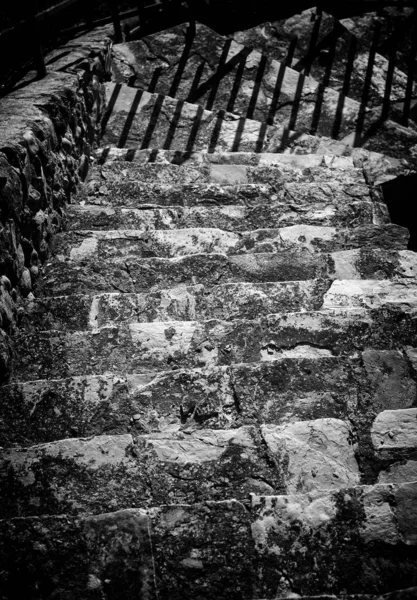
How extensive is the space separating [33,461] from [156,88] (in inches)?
154

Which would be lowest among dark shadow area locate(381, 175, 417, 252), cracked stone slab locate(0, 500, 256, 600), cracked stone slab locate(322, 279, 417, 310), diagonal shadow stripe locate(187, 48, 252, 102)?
dark shadow area locate(381, 175, 417, 252)

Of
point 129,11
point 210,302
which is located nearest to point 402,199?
point 210,302

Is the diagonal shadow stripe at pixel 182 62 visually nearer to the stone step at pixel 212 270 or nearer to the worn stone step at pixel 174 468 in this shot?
the stone step at pixel 212 270

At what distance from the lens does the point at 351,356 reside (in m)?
1.78

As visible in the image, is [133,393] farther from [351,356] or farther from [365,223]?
[365,223]

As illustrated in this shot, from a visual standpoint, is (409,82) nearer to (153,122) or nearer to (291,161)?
(291,161)

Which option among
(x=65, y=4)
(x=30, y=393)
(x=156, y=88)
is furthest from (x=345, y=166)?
(x=30, y=393)

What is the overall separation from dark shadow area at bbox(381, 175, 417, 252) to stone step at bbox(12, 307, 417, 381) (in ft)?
4.92

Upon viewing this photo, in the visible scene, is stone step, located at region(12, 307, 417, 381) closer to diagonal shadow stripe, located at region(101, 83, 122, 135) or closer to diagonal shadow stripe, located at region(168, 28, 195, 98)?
diagonal shadow stripe, located at region(101, 83, 122, 135)

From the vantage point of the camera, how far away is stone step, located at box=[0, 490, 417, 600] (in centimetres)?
120

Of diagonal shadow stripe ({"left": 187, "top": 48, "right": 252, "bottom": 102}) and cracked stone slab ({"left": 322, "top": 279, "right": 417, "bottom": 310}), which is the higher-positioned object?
diagonal shadow stripe ({"left": 187, "top": 48, "right": 252, "bottom": 102})

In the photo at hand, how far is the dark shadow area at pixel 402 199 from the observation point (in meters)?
3.28

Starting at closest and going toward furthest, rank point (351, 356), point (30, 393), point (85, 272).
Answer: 1. point (30, 393)
2. point (351, 356)
3. point (85, 272)

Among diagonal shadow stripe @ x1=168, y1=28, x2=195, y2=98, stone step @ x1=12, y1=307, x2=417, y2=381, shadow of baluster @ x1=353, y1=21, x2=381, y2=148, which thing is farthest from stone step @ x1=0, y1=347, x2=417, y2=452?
diagonal shadow stripe @ x1=168, y1=28, x2=195, y2=98
